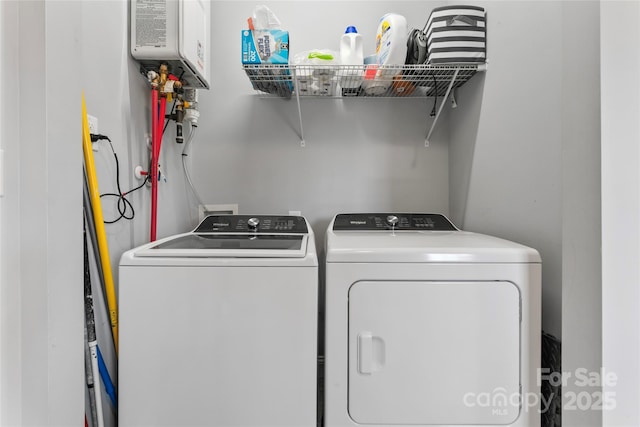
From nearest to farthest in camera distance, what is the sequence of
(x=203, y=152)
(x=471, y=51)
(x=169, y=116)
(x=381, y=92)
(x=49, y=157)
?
(x=49, y=157)
(x=471, y=51)
(x=169, y=116)
(x=381, y=92)
(x=203, y=152)

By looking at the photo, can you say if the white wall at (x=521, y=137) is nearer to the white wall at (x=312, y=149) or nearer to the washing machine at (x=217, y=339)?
the white wall at (x=312, y=149)

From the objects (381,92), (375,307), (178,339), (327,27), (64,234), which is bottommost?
(178,339)

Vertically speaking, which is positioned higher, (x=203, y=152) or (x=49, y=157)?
(x=203, y=152)

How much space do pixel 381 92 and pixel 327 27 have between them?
0.63 m

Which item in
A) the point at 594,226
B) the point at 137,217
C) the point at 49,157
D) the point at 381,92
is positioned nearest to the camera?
the point at 49,157

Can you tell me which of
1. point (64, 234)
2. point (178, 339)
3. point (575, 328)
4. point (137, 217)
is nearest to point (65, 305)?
point (64, 234)

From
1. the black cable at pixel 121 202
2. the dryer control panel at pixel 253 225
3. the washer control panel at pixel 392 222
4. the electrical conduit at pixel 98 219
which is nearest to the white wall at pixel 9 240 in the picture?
the electrical conduit at pixel 98 219

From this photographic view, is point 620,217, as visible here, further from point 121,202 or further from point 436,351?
point 121,202

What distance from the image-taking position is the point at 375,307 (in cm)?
109

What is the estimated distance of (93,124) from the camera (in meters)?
1.19

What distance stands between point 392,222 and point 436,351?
831 millimetres

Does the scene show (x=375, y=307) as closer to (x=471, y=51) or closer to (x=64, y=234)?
(x=64, y=234)

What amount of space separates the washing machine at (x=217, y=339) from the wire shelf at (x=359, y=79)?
116cm

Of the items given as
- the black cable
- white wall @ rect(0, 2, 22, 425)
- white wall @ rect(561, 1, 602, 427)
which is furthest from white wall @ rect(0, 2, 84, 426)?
white wall @ rect(561, 1, 602, 427)
